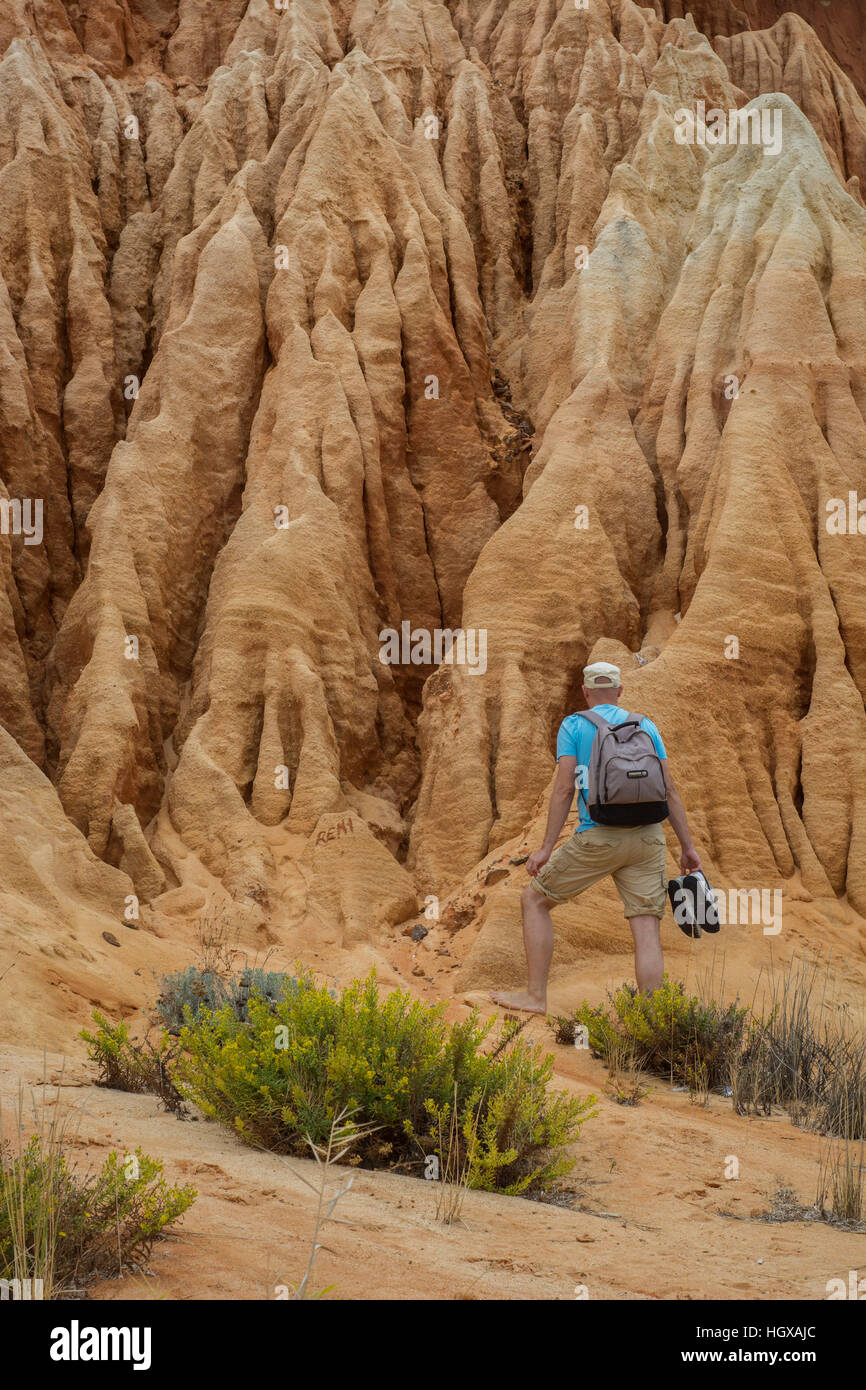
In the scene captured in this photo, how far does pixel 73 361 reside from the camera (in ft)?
48.1

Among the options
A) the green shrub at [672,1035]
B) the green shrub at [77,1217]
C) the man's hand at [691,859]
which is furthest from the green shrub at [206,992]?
the green shrub at [77,1217]

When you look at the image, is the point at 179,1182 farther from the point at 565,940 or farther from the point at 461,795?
the point at 461,795

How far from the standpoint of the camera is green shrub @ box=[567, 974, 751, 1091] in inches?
242

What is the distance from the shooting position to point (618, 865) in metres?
6.73

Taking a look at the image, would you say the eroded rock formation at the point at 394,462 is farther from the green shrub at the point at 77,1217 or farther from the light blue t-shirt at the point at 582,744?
the green shrub at the point at 77,1217

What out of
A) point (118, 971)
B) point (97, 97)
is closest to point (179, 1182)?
point (118, 971)

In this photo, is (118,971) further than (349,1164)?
Yes

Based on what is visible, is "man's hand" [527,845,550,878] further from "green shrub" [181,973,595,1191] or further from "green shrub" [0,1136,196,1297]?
"green shrub" [0,1136,196,1297]

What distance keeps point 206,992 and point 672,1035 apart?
94.9 inches

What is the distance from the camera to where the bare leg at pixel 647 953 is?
6.59m

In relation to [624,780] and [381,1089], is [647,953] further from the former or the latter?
[381,1089]

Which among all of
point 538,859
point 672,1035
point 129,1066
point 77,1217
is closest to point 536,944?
point 538,859

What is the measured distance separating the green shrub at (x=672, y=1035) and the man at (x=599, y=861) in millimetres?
291

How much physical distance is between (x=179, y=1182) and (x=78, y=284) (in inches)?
521
